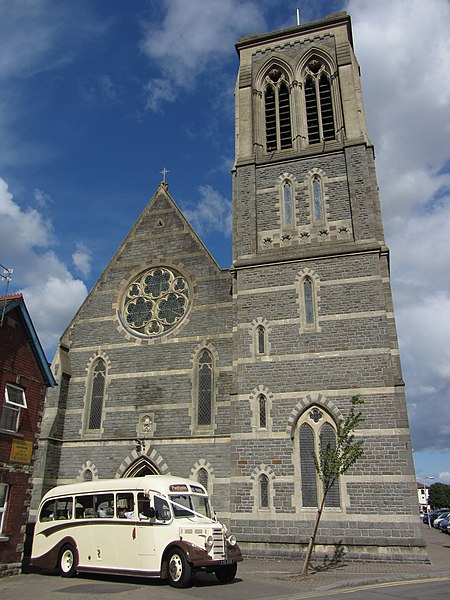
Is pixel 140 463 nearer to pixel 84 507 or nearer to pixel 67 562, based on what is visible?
pixel 84 507

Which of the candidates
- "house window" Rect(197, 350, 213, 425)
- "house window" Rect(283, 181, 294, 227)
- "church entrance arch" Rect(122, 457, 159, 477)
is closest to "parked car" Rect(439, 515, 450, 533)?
"house window" Rect(197, 350, 213, 425)

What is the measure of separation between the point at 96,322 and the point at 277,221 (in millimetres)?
8519

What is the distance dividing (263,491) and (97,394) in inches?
307

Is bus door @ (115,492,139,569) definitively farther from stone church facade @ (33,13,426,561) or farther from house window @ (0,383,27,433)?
stone church facade @ (33,13,426,561)

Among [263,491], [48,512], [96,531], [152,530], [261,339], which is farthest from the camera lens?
[261,339]

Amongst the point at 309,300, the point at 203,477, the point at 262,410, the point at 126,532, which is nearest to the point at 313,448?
the point at 262,410

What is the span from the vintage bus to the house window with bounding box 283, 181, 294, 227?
447 inches

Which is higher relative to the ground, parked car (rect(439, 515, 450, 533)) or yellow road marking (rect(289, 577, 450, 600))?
parked car (rect(439, 515, 450, 533))

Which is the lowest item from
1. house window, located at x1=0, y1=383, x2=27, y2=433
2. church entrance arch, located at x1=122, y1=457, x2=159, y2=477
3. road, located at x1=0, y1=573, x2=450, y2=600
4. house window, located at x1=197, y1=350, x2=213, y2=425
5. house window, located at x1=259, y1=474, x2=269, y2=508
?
road, located at x1=0, y1=573, x2=450, y2=600

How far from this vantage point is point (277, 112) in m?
23.6

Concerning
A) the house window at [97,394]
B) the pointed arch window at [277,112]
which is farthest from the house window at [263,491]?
the pointed arch window at [277,112]

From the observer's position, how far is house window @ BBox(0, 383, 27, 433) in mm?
13728

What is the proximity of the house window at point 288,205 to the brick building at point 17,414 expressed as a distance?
10560 millimetres

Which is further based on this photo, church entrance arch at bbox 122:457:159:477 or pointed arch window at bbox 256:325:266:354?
church entrance arch at bbox 122:457:159:477
